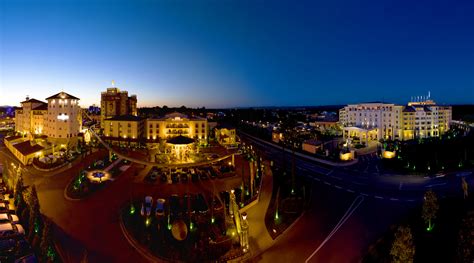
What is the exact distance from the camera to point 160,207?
15930 millimetres

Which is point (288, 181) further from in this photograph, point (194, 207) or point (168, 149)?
point (168, 149)

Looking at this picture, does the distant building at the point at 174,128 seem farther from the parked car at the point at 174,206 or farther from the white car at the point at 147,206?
the white car at the point at 147,206

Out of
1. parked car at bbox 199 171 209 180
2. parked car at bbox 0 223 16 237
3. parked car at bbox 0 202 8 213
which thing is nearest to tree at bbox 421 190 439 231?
parked car at bbox 199 171 209 180

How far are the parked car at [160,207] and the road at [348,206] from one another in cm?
611

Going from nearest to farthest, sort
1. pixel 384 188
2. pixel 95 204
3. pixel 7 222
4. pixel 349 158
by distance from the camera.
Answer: pixel 7 222 → pixel 95 204 → pixel 384 188 → pixel 349 158

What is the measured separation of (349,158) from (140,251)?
73.9 feet

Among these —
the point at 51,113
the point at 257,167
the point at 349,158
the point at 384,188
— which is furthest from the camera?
the point at 51,113

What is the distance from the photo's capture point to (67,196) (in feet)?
60.8

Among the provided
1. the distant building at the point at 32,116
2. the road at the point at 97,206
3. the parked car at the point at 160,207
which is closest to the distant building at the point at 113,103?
the distant building at the point at 32,116

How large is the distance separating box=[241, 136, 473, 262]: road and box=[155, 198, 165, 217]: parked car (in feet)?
20.0

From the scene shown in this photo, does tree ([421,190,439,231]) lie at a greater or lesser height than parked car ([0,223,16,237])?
greater

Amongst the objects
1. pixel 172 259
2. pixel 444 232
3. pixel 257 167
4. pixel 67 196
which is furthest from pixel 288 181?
pixel 67 196

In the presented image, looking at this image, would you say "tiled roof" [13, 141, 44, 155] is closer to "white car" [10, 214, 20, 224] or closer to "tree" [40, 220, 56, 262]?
"white car" [10, 214, 20, 224]

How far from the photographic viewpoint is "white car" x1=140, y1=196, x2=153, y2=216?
1546 cm
